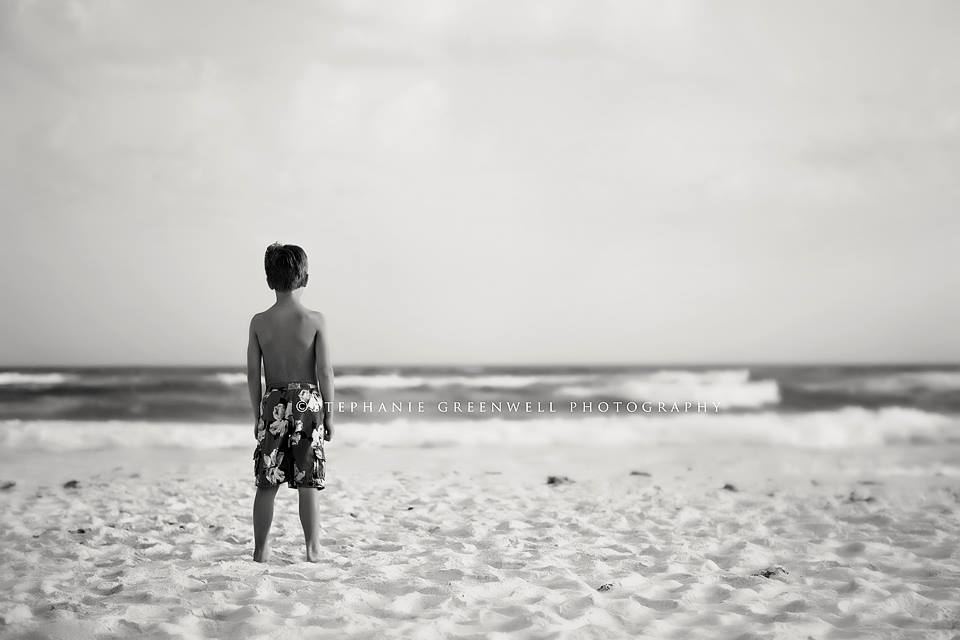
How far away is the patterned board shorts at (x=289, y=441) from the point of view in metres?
3.47

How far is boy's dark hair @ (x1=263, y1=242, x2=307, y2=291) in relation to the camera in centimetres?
351

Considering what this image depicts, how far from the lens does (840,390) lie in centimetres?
2303

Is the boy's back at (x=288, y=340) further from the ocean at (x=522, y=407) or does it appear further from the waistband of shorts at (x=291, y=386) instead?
the ocean at (x=522, y=407)

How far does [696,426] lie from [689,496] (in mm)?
6007

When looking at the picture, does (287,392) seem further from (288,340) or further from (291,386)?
(288,340)

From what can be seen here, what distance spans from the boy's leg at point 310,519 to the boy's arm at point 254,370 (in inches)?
19.3

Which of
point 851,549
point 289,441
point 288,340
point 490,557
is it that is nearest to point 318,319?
point 288,340

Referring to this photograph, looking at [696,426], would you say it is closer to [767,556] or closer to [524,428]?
[524,428]

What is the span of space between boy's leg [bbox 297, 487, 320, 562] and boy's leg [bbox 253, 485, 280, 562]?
161 millimetres

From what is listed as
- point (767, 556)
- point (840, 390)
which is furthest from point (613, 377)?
point (767, 556)

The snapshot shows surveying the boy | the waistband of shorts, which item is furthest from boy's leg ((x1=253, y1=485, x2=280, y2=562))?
the waistband of shorts

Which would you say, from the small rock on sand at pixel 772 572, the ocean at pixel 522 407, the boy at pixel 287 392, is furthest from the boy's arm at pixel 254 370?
the ocean at pixel 522 407

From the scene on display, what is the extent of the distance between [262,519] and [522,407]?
47.3 ft

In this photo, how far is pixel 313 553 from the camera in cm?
361
